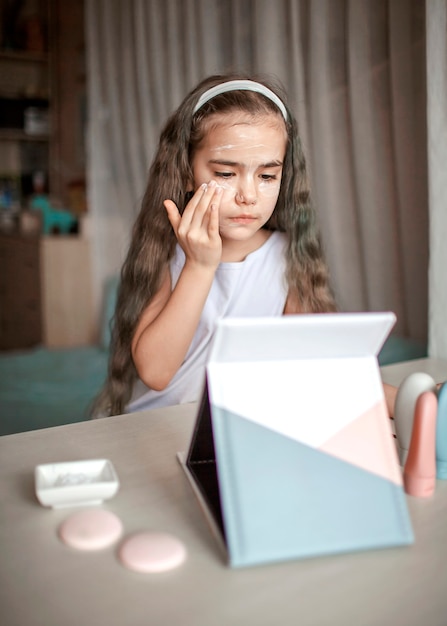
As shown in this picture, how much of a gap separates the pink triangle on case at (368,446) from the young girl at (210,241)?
18.5 inches

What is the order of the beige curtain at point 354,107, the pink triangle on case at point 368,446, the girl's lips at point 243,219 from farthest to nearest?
the beige curtain at point 354,107
the girl's lips at point 243,219
the pink triangle on case at point 368,446

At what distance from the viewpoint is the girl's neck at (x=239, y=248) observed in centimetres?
144

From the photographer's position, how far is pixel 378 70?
1795mm

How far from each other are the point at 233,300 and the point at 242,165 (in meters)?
0.37

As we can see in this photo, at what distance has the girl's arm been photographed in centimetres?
110

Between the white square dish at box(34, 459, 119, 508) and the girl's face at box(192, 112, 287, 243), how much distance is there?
0.55 m

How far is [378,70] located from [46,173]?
10.5 feet

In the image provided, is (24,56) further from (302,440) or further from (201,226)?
(302,440)

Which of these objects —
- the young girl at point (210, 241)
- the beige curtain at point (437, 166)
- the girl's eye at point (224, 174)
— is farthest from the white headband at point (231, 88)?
the beige curtain at point (437, 166)

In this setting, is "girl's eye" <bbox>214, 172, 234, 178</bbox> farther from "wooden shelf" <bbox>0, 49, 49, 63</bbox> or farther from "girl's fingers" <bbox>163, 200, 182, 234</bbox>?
"wooden shelf" <bbox>0, 49, 49, 63</bbox>

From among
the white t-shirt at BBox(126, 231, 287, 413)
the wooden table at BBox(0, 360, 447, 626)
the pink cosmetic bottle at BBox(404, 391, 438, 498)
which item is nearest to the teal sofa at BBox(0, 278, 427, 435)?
the white t-shirt at BBox(126, 231, 287, 413)

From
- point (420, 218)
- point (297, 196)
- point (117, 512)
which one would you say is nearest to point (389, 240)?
point (420, 218)

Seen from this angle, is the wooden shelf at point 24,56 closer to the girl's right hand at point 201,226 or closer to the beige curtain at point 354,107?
the beige curtain at point 354,107

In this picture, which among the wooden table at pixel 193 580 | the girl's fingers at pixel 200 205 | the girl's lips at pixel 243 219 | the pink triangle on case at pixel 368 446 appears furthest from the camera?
the girl's lips at pixel 243 219
